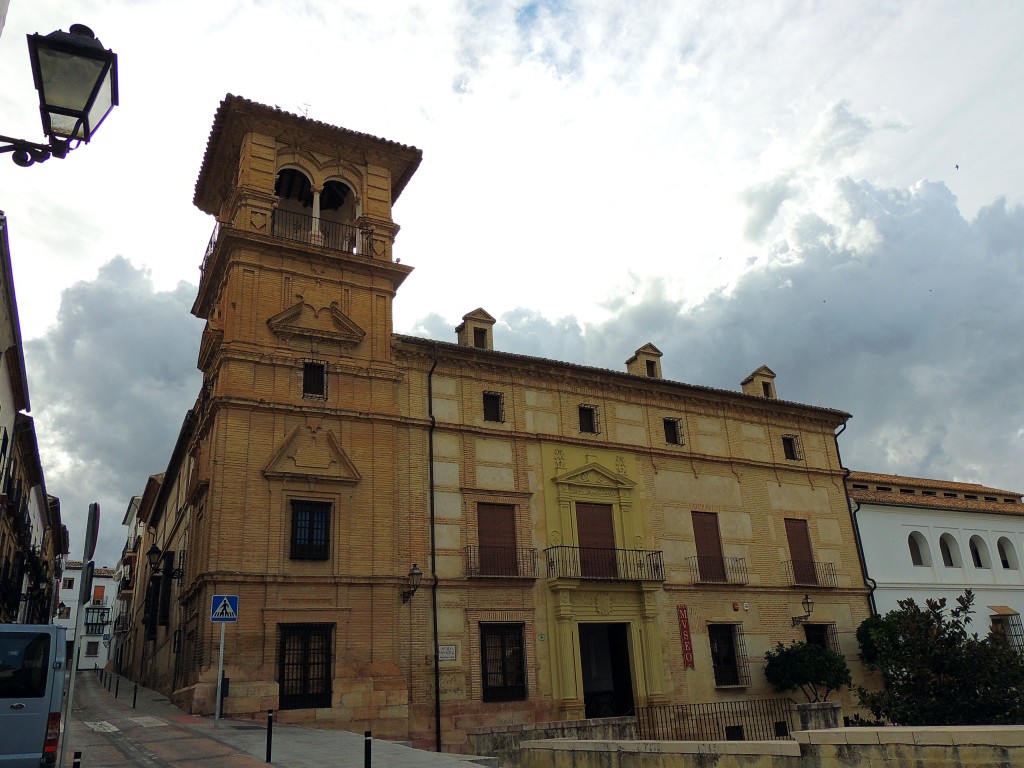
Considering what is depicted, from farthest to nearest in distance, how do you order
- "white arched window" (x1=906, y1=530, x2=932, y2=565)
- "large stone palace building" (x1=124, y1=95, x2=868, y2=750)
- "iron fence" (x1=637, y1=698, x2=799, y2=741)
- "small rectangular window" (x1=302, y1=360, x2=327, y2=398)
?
1. "white arched window" (x1=906, y1=530, x2=932, y2=565)
2. "iron fence" (x1=637, y1=698, x2=799, y2=741)
3. "small rectangular window" (x1=302, y1=360, x2=327, y2=398)
4. "large stone palace building" (x1=124, y1=95, x2=868, y2=750)

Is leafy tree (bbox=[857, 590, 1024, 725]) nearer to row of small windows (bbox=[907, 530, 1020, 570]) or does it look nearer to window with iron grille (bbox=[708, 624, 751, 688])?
window with iron grille (bbox=[708, 624, 751, 688])

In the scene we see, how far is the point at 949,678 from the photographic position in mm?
13961

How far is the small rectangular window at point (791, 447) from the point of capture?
97.2ft

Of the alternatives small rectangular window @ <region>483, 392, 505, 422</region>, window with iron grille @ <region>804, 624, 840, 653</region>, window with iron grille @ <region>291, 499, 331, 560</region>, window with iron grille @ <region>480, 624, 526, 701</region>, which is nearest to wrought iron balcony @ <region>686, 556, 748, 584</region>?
window with iron grille @ <region>804, 624, 840, 653</region>

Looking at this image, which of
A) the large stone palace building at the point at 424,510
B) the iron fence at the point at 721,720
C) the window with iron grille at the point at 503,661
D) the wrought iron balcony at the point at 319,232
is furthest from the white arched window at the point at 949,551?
the wrought iron balcony at the point at 319,232

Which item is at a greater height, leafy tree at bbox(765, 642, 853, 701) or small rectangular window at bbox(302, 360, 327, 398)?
small rectangular window at bbox(302, 360, 327, 398)

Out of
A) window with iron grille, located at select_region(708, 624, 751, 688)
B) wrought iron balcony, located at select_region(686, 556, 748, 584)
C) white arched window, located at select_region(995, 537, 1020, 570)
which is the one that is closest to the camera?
window with iron grille, located at select_region(708, 624, 751, 688)

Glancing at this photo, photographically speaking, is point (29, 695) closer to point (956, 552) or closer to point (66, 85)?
point (66, 85)

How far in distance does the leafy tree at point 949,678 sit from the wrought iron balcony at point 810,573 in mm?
12355

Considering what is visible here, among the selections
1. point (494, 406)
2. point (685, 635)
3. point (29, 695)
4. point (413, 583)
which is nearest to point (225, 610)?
point (29, 695)

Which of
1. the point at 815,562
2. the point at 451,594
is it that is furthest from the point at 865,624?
the point at 451,594

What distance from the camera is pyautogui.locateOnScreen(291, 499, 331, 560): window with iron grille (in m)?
20.0

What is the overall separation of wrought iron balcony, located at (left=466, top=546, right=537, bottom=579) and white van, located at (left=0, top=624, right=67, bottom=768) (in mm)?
11925

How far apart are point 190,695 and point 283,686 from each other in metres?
2.08
